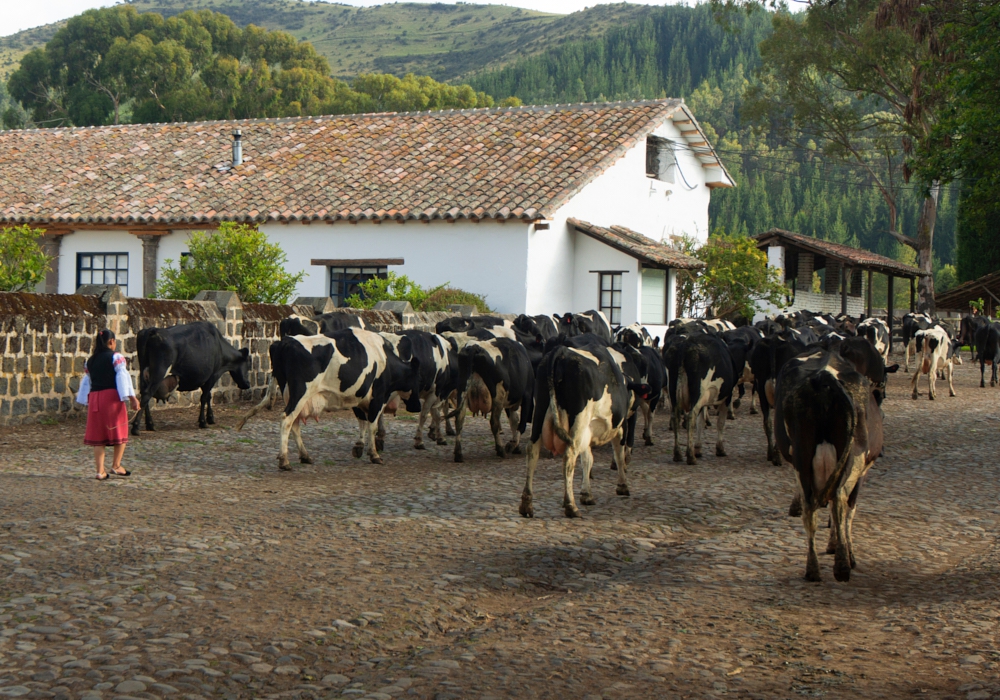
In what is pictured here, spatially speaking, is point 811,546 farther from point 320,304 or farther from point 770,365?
point 320,304

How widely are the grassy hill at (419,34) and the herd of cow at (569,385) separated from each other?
14718 cm

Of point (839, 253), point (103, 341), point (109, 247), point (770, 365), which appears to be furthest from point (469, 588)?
point (839, 253)

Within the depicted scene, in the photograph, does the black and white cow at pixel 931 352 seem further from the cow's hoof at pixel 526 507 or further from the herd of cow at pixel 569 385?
the cow's hoof at pixel 526 507

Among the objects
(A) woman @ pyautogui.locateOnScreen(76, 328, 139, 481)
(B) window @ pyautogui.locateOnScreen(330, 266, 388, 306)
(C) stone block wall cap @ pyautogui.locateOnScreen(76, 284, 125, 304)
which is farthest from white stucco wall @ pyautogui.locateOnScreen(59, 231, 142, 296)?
(A) woman @ pyautogui.locateOnScreen(76, 328, 139, 481)

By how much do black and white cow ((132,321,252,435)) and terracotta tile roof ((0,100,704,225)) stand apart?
481 inches

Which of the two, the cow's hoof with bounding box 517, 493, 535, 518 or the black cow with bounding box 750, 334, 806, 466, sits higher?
the black cow with bounding box 750, 334, 806, 466

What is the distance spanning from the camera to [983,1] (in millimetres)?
16797

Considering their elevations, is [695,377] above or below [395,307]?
below

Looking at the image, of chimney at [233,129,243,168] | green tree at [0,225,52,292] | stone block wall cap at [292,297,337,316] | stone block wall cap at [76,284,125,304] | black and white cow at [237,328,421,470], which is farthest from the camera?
chimney at [233,129,243,168]

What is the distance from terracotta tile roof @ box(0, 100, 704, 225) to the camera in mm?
27219

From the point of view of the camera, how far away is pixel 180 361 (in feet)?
45.4

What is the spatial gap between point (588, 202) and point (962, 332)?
11.3 m

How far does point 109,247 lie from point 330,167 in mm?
6605

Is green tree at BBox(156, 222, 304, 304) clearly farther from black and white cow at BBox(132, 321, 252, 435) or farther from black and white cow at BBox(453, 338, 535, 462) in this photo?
black and white cow at BBox(453, 338, 535, 462)
